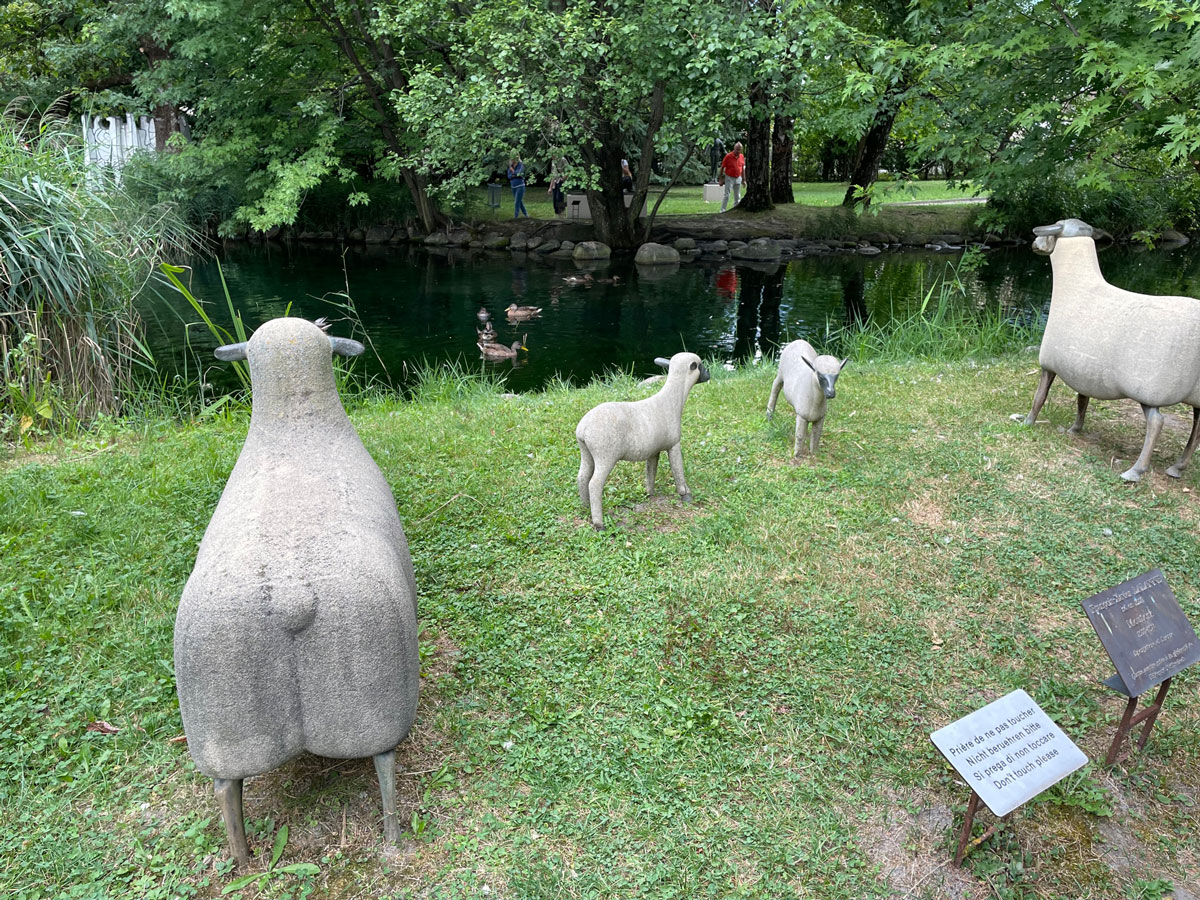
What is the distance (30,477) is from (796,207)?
22658 millimetres

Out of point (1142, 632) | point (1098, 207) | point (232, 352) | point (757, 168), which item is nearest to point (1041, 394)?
point (1142, 632)

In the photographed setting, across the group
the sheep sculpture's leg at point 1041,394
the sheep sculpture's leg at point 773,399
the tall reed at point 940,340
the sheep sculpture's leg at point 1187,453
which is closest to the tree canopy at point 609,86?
the tall reed at point 940,340

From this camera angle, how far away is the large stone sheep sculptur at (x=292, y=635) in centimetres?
259

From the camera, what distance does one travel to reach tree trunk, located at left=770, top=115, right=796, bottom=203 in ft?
78.6

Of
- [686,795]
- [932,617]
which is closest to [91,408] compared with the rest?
[686,795]

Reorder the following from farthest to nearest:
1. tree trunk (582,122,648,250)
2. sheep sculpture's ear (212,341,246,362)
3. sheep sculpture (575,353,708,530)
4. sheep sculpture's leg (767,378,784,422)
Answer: tree trunk (582,122,648,250) → sheep sculpture's leg (767,378,784,422) → sheep sculpture (575,353,708,530) → sheep sculpture's ear (212,341,246,362)

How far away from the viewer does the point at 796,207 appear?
24516 mm

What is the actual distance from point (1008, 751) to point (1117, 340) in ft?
13.3

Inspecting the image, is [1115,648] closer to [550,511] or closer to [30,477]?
[550,511]

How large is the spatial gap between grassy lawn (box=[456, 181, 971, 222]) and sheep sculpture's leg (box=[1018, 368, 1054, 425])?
54.1 ft

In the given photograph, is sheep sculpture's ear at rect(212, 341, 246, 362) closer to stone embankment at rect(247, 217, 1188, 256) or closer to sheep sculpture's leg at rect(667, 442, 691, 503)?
sheep sculpture's leg at rect(667, 442, 691, 503)

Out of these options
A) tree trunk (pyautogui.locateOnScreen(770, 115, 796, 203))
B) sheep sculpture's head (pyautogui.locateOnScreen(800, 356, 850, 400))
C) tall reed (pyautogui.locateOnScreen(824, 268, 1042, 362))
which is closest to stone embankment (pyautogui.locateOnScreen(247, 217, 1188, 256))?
tree trunk (pyautogui.locateOnScreen(770, 115, 796, 203))

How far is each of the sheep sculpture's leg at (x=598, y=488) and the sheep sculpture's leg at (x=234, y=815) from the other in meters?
2.74

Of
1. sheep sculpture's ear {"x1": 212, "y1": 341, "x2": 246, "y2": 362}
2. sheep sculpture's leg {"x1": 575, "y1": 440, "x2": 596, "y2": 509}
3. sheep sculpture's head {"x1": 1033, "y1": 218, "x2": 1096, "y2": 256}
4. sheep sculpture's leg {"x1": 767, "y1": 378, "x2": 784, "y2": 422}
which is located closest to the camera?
sheep sculpture's ear {"x1": 212, "y1": 341, "x2": 246, "y2": 362}
